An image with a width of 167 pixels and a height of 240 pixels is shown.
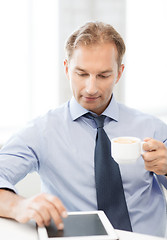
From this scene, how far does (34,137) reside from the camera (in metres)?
1.56

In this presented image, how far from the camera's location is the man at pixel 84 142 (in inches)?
59.5

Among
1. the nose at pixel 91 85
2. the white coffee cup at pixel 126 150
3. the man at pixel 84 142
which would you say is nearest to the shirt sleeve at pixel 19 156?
the man at pixel 84 142

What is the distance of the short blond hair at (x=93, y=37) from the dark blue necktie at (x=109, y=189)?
421mm

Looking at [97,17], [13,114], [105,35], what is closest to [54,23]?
[97,17]

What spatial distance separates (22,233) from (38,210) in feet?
0.25

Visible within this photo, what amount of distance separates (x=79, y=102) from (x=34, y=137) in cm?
24

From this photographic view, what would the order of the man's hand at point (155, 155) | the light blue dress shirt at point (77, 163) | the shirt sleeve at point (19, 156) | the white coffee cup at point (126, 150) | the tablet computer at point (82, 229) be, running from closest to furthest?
the tablet computer at point (82, 229) → the white coffee cup at point (126, 150) → the man's hand at point (155, 155) → the shirt sleeve at point (19, 156) → the light blue dress shirt at point (77, 163)

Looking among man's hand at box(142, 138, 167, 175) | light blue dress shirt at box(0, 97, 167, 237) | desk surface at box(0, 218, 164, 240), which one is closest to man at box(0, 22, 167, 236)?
light blue dress shirt at box(0, 97, 167, 237)

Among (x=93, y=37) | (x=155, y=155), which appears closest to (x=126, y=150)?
(x=155, y=155)

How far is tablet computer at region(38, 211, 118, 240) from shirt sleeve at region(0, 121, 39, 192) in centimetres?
36

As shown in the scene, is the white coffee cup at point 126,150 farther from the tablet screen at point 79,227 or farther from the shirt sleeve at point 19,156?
the shirt sleeve at point 19,156

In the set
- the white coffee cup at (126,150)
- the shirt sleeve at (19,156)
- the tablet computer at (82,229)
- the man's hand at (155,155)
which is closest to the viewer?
the tablet computer at (82,229)

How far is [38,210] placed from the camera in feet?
3.46

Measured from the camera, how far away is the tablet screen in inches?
39.7
